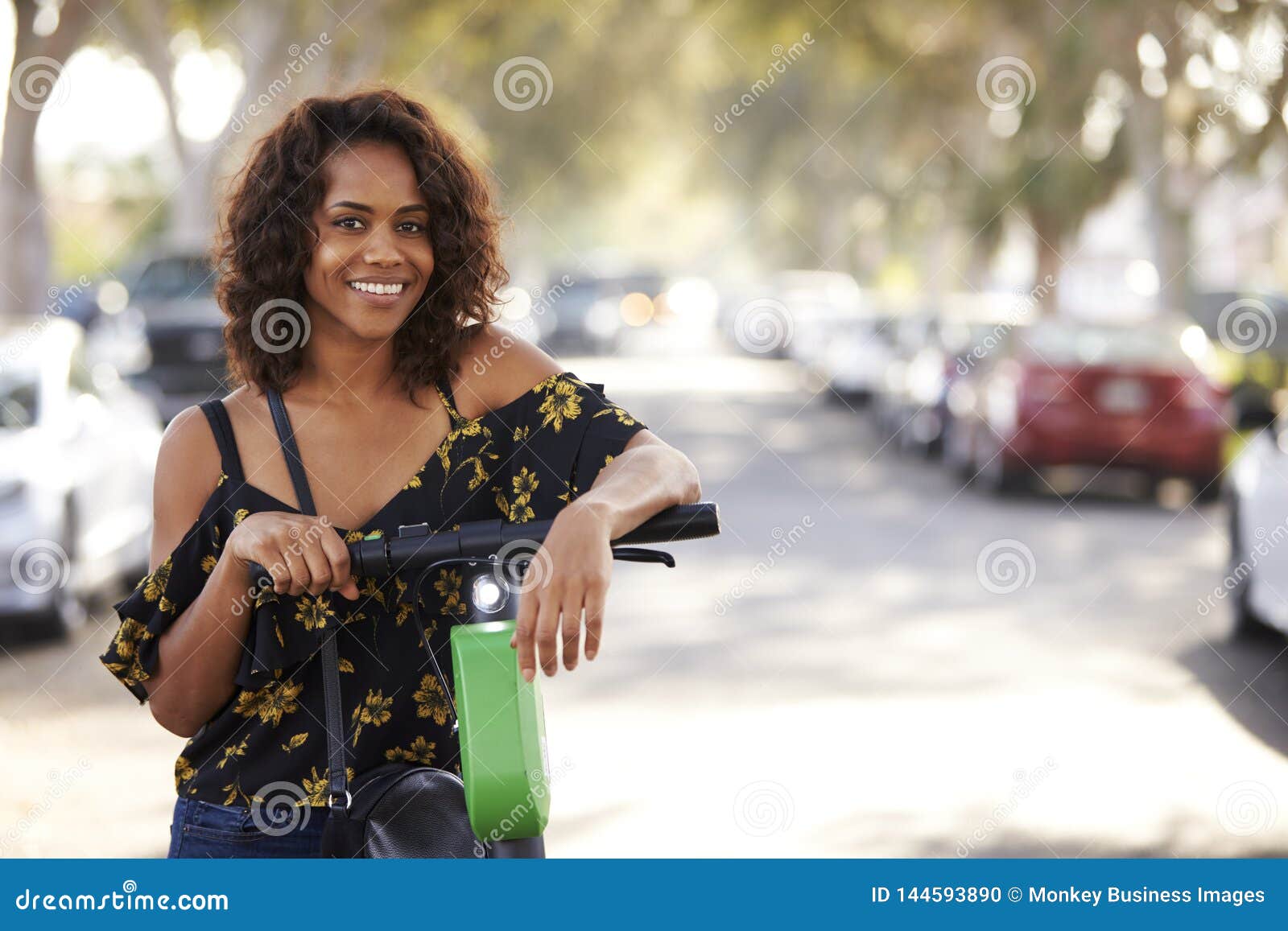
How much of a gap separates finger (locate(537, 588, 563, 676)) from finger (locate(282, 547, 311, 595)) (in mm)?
343

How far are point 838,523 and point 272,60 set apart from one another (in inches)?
486

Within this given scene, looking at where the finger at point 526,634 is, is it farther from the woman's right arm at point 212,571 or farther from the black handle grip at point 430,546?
the woman's right arm at point 212,571

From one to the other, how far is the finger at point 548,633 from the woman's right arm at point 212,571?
32cm

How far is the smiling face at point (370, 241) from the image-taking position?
8.10ft

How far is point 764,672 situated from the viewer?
28.4 feet

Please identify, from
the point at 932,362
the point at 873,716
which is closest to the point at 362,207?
the point at 873,716

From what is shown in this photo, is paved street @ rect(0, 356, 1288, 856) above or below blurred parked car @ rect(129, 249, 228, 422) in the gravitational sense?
below

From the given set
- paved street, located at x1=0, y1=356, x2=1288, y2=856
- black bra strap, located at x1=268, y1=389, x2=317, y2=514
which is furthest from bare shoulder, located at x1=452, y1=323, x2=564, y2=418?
paved street, located at x1=0, y1=356, x2=1288, y2=856

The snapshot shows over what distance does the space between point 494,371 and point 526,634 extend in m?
0.70

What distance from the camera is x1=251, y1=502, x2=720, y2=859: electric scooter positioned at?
1952 millimetres

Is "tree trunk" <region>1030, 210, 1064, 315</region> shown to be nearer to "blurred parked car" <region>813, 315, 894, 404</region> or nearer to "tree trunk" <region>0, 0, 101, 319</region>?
"blurred parked car" <region>813, 315, 894, 404</region>

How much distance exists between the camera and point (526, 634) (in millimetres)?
1961

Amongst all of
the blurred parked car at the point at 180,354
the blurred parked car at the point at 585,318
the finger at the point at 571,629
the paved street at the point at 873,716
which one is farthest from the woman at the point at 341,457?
the blurred parked car at the point at 585,318

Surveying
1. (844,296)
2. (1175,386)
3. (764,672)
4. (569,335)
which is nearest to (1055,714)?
(764,672)
